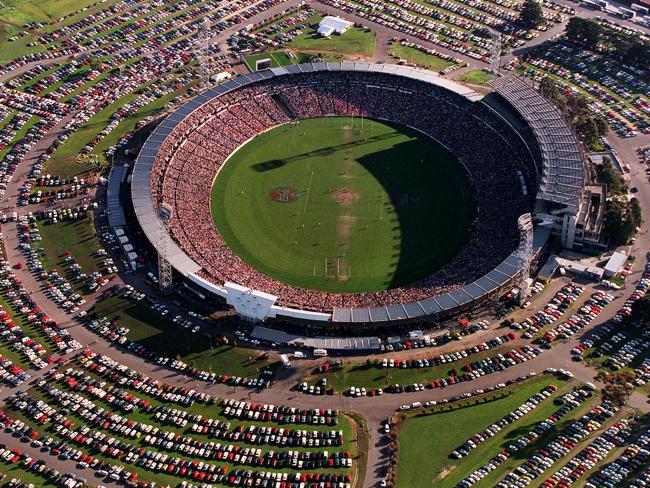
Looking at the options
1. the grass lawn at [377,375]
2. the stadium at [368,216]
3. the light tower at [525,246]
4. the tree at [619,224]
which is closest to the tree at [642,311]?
the light tower at [525,246]

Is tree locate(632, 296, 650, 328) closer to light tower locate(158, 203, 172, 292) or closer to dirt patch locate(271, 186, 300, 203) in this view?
dirt patch locate(271, 186, 300, 203)

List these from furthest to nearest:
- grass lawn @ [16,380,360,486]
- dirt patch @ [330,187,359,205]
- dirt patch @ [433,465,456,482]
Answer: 1. dirt patch @ [330,187,359,205]
2. grass lawn @ [16,380,360,486]
3. dirt patch @ [433,465,456,482]

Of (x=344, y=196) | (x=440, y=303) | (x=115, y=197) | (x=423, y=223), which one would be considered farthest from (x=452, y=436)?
(x=115, y=197)

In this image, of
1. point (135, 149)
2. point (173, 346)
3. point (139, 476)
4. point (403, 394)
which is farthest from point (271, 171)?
point (139, 476)

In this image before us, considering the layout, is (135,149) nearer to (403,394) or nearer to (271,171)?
(271,171)

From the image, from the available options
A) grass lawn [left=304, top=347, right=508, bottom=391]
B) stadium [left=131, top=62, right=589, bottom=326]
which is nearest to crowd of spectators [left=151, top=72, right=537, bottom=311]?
stadium [left=131, top=62, right=589, bottom=326]

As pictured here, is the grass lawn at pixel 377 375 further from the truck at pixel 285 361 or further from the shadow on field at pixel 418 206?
the shadow on field at pixel 418 206
